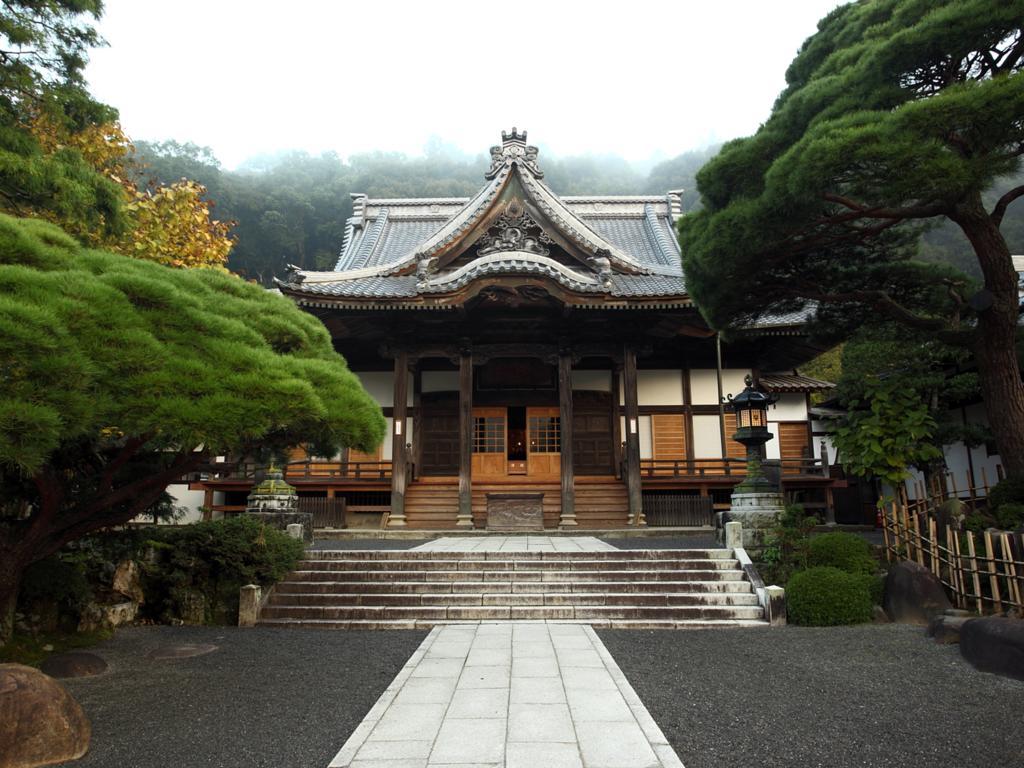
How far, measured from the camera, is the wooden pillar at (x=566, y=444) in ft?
50.8

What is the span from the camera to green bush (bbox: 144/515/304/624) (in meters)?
7.98

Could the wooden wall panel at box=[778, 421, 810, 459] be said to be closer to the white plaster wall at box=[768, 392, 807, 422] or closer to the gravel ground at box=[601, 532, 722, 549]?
the white plaster wall at box=[768, 392, 807, 422]

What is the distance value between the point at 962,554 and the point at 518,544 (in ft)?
22.3

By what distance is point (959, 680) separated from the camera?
17.8ft

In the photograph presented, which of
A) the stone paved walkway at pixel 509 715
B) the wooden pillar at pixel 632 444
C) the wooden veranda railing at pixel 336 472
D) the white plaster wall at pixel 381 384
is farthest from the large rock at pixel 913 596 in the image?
the white plaster wall at pixel 381 384

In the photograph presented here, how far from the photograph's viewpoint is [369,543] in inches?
522

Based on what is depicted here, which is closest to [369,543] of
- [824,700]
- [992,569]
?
[824,700]

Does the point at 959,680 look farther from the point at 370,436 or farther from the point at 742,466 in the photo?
the point at 742,466

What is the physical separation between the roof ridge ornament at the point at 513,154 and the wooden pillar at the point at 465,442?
5526 mm

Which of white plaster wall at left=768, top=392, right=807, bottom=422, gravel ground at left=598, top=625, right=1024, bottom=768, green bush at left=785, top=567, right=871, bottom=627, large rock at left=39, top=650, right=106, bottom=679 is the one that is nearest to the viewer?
gravel ground at left=598, top=625, right=1024, bottom=768

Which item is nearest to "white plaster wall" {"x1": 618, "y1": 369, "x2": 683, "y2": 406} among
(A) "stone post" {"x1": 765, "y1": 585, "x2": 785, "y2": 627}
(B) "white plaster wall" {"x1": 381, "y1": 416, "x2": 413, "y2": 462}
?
(B) "white plaster wall" {"x1": 381, "y1": 416, "x2": 413, "y2": 462}

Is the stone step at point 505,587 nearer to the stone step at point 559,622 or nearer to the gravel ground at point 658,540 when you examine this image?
the stone step at point 559,622

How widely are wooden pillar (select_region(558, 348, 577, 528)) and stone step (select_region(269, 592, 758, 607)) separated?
22.3 ft

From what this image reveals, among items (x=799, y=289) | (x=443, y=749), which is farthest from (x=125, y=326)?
(x=799, y=289)
